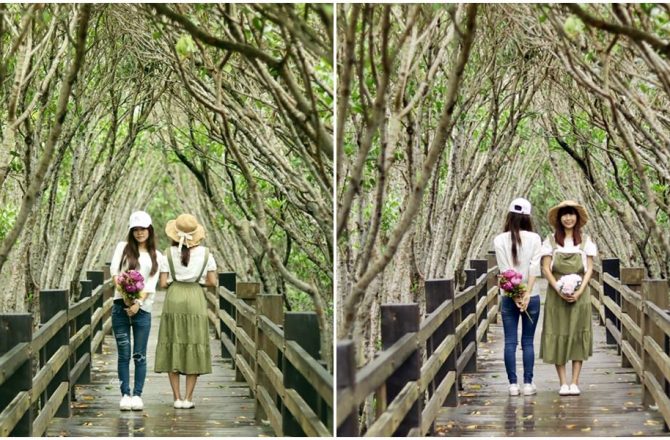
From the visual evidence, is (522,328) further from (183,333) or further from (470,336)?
(183,333)

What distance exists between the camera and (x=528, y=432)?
7977 millimetres

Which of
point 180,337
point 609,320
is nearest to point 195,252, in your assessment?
point 180,337

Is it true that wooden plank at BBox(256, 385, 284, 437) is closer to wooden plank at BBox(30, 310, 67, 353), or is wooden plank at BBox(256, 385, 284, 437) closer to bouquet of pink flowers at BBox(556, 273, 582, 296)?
wooden plank at BBox(30, 310, 67, 353)

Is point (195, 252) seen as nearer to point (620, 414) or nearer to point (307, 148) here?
point (307, 148)

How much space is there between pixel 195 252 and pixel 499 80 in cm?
454

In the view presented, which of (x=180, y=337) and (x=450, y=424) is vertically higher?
(x=180, y=337)

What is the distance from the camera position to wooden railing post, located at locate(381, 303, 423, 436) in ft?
20.7

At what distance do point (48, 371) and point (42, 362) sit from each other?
0.44 feet

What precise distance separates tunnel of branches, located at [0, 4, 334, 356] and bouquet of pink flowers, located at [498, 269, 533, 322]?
4.93 feet

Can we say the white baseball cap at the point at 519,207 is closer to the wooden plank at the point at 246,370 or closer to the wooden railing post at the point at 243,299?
the wooden plank at the point at 246,370

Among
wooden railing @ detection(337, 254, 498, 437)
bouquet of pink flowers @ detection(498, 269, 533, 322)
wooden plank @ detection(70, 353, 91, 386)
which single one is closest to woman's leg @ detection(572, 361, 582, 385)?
bouquet of pink flowers @ detection(498, 269, 533, 322)

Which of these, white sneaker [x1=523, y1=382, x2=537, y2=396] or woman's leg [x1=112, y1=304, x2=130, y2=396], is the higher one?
woman's leg [x1=112, y1=304, x2=130, y2=396]

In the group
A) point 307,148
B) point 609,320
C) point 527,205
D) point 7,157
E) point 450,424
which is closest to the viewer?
point 7,157

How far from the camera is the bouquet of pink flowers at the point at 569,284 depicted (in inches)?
360
